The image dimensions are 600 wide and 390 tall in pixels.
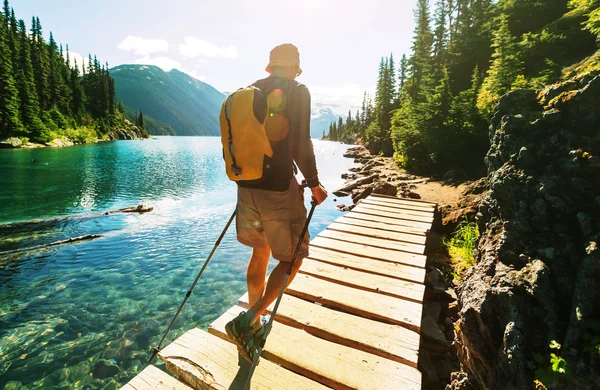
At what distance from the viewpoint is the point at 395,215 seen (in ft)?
28.1

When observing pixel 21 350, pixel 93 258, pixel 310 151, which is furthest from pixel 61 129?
pixel 310 151

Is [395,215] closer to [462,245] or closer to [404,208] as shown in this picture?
[404,208]

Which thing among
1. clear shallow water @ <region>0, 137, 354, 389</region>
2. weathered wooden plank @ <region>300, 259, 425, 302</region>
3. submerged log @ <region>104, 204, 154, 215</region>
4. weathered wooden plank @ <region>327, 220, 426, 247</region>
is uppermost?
weathered wooden plank @ <region>327, 220, 426, 247</region>

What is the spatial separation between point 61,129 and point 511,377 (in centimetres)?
8723

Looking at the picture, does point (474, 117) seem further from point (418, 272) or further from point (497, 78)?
point (418, 272)

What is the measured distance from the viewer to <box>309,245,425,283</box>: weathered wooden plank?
4711 mm

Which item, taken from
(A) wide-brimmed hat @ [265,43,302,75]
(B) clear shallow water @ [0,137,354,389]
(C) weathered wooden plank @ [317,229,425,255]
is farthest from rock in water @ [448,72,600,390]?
(B) clear shallow water @ [0,137,354,389]

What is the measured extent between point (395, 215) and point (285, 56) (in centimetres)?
687

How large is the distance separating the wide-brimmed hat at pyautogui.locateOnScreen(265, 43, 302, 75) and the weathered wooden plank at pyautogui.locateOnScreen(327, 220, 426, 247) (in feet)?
15.3

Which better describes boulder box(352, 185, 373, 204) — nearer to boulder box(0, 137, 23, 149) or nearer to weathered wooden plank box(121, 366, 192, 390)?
weathered wooden plank box(121, 366, 192, 390)

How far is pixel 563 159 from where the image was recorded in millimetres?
2713

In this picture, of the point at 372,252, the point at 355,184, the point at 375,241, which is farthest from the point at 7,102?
the point at 372,252

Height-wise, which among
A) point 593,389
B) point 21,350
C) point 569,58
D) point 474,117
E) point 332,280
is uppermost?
point 569,58

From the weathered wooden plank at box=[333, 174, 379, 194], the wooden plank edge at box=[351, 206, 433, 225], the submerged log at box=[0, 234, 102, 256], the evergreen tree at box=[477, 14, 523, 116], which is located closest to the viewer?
the wooden plank edge at box=[351, 206, 433, 225]
